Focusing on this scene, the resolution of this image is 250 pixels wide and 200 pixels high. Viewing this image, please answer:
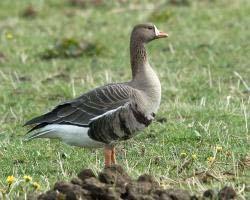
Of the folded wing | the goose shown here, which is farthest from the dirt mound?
the folded wing

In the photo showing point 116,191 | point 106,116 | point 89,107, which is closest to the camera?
point 116,191

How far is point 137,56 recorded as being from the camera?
815 cm

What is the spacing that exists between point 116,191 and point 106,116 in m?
1.68

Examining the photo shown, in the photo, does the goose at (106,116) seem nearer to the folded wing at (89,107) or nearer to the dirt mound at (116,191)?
the folded wing at (89,107)

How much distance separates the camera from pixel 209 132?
8555mm

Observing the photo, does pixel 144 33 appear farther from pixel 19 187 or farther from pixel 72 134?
pixel 19 187

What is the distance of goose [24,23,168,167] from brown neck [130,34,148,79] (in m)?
0.13

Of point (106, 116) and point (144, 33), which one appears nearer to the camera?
point (106, 116)

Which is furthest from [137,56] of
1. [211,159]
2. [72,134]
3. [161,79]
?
[161,79]

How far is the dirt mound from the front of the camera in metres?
5.87

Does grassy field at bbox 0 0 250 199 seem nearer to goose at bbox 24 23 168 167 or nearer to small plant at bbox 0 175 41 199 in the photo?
small plant at bbox 0 175 41 199

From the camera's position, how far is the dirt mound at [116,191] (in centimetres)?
587

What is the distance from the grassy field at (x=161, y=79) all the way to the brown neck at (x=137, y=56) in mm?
787

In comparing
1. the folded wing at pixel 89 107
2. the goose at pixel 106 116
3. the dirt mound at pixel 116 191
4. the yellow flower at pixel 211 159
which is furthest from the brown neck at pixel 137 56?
the dirt mound at pixel 116 191
